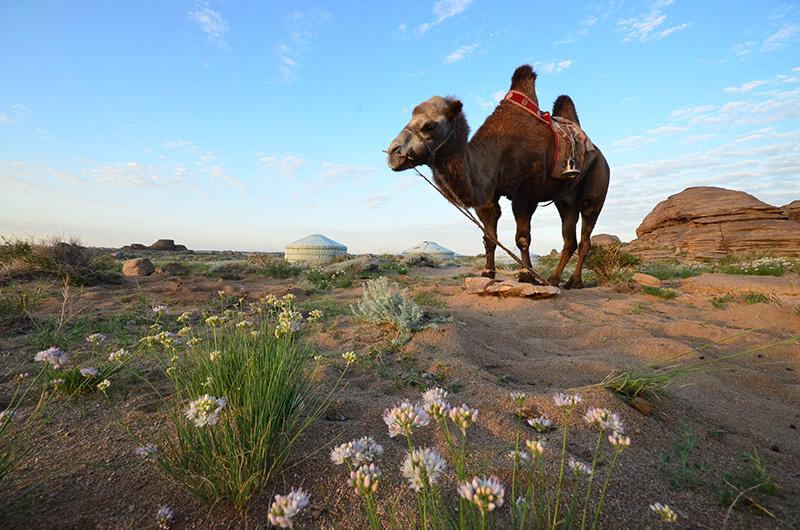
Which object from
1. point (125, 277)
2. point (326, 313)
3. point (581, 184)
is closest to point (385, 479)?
point (326, 313)

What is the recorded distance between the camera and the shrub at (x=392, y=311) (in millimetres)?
3490

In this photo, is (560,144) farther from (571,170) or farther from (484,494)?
(484,494)

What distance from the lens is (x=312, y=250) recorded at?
17.8 meters

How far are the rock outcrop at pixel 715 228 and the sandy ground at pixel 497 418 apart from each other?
1838cm

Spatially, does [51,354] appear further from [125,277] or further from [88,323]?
[125,277]

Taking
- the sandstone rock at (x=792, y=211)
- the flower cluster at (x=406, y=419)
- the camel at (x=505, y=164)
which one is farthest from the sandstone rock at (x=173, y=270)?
the sandstone rock at (x=792, y=211)

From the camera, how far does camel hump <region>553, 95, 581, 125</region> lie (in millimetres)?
7082

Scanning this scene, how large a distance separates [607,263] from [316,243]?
42.4ft

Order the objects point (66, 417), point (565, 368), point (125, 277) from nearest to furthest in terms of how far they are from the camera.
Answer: point (66, 417)
point (565, 368)
point (125, 277)

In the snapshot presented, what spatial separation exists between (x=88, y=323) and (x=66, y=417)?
2.66 metres

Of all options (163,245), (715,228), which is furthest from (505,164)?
(163,245)

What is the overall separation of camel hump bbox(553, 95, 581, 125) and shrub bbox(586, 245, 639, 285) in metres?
3.10

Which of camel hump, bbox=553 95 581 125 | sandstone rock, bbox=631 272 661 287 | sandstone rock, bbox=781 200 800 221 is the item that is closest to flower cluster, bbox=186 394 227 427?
camel hump, bbox=553 95 581 125

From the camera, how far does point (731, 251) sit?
18.7m
